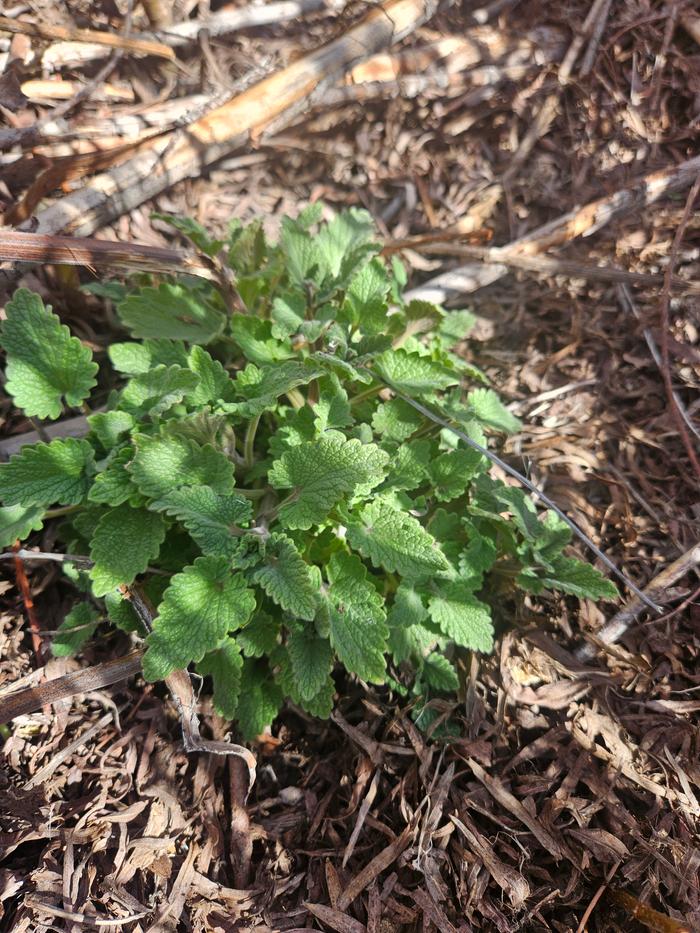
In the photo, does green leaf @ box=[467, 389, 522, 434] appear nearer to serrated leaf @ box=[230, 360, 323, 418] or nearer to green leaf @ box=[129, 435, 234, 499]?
serrated leaf @ box=[230, 360, 323, 418]

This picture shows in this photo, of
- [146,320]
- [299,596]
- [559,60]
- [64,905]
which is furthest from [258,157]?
[64,905]

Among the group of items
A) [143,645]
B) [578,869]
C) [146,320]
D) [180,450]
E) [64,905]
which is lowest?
[578,869]

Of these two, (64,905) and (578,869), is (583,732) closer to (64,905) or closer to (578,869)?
(578,869)

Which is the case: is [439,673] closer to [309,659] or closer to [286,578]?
[309,659]

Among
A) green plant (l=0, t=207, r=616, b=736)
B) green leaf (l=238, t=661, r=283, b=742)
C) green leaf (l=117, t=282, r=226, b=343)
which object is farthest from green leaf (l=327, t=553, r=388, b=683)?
green leaf (l=117, t=282, r=226, b=343)

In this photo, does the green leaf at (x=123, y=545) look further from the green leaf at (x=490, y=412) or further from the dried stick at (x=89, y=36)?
the dried stick at (x=89, y=36)

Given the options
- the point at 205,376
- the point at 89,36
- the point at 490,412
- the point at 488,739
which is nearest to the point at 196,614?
the point at 205,376

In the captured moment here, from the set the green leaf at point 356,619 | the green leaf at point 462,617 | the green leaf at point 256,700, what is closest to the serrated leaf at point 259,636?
the green leaf at point 256,700

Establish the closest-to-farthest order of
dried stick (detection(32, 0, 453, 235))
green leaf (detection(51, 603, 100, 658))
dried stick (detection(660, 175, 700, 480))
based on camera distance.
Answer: green leaf (detection(51, 603, 100, 658)) → dried stick (detection(660, 175, 700, 480)) → dried stick (detection(32, 0, 453, 235))
